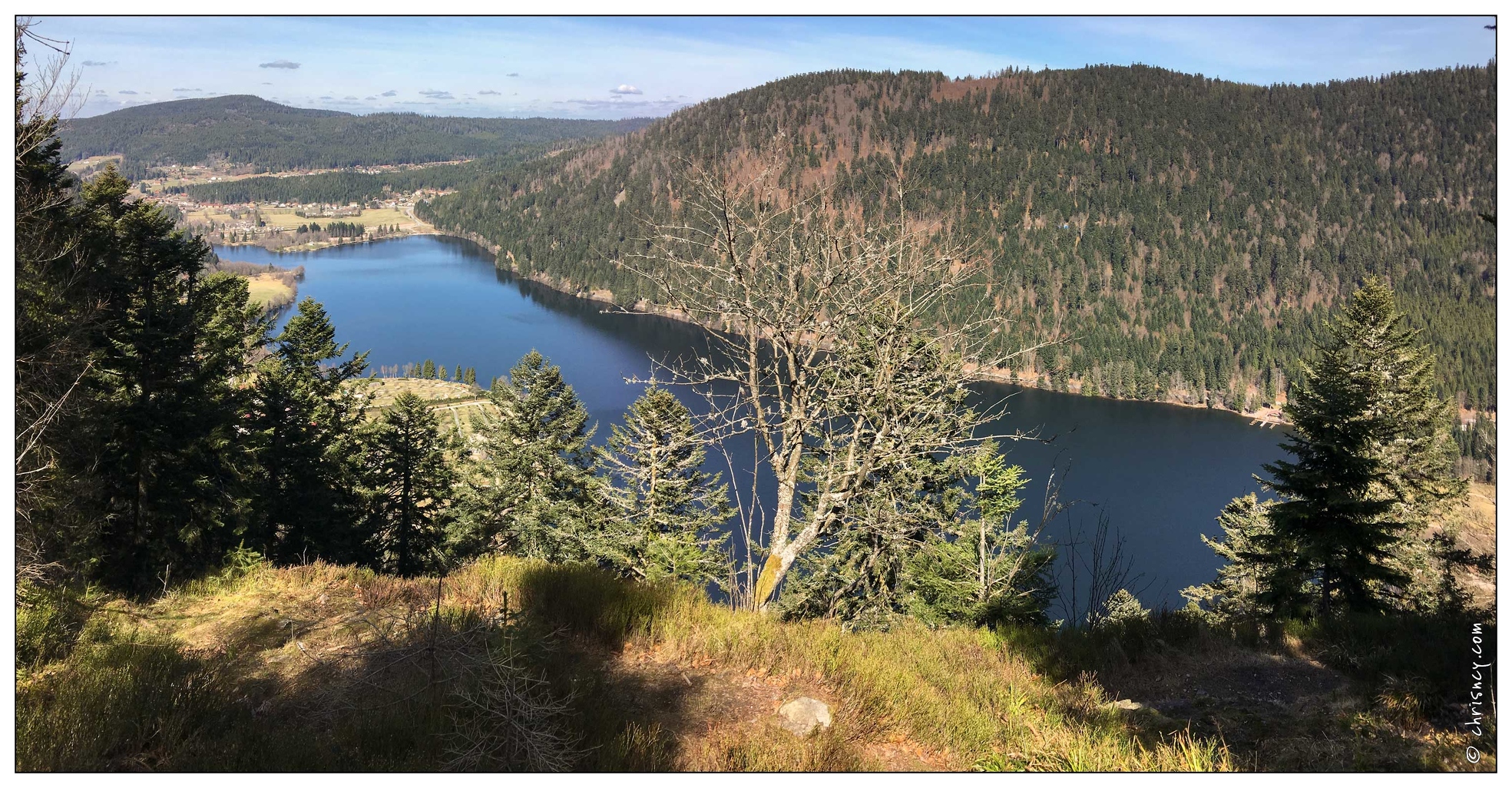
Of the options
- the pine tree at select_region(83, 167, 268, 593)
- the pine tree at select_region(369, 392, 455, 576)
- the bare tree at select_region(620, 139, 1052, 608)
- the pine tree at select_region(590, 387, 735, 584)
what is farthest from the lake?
the pine tree at select_region(369, 392, 455, 576)

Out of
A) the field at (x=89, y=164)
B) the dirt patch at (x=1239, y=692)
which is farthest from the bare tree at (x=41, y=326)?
the field at (x=89, y=164)

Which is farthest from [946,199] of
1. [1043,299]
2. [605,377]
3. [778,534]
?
[778,534]

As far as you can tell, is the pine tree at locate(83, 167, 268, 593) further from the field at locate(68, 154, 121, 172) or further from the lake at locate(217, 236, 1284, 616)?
the field at locate(68, 154, 121, 172)

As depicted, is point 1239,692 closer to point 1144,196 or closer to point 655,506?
point 655,506

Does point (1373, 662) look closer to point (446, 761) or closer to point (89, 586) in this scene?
point (446, 761)

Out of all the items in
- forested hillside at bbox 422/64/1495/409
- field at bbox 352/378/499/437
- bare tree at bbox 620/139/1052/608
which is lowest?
field at bbox 352/378/499/437

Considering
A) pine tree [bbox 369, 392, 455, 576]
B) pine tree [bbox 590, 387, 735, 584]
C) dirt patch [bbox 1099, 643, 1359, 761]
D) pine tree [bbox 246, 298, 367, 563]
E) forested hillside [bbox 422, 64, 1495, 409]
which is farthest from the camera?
forested hillside [bbox 422, 64, 1495, 409]
